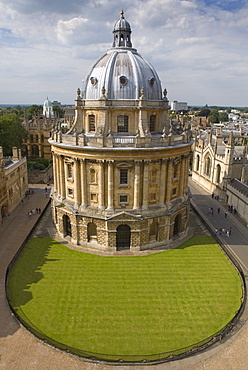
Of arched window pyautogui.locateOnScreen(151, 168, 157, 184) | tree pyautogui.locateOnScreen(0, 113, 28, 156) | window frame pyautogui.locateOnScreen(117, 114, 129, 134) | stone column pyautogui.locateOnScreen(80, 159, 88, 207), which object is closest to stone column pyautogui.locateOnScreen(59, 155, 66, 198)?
stone column pyautogui.locateOnScreen(80, 159, 88, 207)

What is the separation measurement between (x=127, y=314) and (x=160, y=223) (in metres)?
14.9

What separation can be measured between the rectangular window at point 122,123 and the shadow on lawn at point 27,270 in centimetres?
1879

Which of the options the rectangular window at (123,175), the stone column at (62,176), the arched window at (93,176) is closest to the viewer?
the rectangular window at (123,175)

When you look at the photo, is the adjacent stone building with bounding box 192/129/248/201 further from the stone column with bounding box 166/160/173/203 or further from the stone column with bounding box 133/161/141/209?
the stone column with bounding box 133/161/141/209

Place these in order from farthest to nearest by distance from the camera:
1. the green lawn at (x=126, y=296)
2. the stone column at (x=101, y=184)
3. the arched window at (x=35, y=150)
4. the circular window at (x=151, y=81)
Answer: the arched window at (x=35, y=150)
the circular window at (x=151, y=81)
the stone column at (x=101, y=184)
the green lawn at (x=126, y=296)

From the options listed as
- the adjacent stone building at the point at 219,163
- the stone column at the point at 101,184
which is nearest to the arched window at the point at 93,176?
the stone column at the point at 101,184

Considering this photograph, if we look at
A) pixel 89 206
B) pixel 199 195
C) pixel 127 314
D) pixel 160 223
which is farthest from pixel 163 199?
pixel 199 195

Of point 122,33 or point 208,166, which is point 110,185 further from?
point 208,166

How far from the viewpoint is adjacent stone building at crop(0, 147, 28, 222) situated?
1928 inches

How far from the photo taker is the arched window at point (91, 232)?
39369 millimetres

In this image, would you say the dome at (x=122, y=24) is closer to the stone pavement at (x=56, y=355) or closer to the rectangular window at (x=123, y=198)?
the rectangular window at (x=123, y=198)

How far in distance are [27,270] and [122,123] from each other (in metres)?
22.5

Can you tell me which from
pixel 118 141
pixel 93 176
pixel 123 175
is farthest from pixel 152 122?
pixel 93 176

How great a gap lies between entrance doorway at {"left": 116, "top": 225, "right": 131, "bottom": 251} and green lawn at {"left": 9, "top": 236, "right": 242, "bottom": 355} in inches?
98.5
